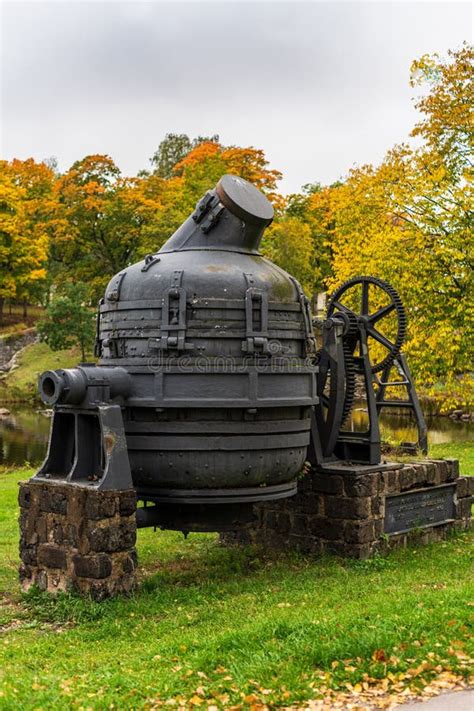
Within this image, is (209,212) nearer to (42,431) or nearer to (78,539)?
(78,539)

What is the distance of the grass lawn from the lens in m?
5.52

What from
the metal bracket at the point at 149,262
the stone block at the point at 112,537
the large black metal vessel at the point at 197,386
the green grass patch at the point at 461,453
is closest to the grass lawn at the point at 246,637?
the stone block at the point at 112,537

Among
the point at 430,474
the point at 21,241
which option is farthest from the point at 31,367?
the point at 430,474

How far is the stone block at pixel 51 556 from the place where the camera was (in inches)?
319

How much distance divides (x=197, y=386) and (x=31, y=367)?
128 ft

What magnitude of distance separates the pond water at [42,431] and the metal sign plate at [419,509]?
11.5 m

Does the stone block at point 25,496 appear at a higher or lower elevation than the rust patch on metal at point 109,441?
lower

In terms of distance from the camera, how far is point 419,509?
10.9 metres

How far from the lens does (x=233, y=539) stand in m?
11.1

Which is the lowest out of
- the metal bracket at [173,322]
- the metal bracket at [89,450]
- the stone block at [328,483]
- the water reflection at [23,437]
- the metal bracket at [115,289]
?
the water reflection at [23,437]

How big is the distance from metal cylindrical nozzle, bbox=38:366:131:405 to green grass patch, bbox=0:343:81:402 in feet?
110

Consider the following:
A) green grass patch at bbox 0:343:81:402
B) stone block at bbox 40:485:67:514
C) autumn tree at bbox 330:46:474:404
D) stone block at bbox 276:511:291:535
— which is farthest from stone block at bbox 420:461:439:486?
green grass patch at bbox 0:343:81:402

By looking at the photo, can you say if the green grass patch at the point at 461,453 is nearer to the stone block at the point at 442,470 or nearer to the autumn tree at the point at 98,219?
the stone block at the point at 442,470

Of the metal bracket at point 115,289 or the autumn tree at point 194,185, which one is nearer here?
the metal bracket at point 115,289
